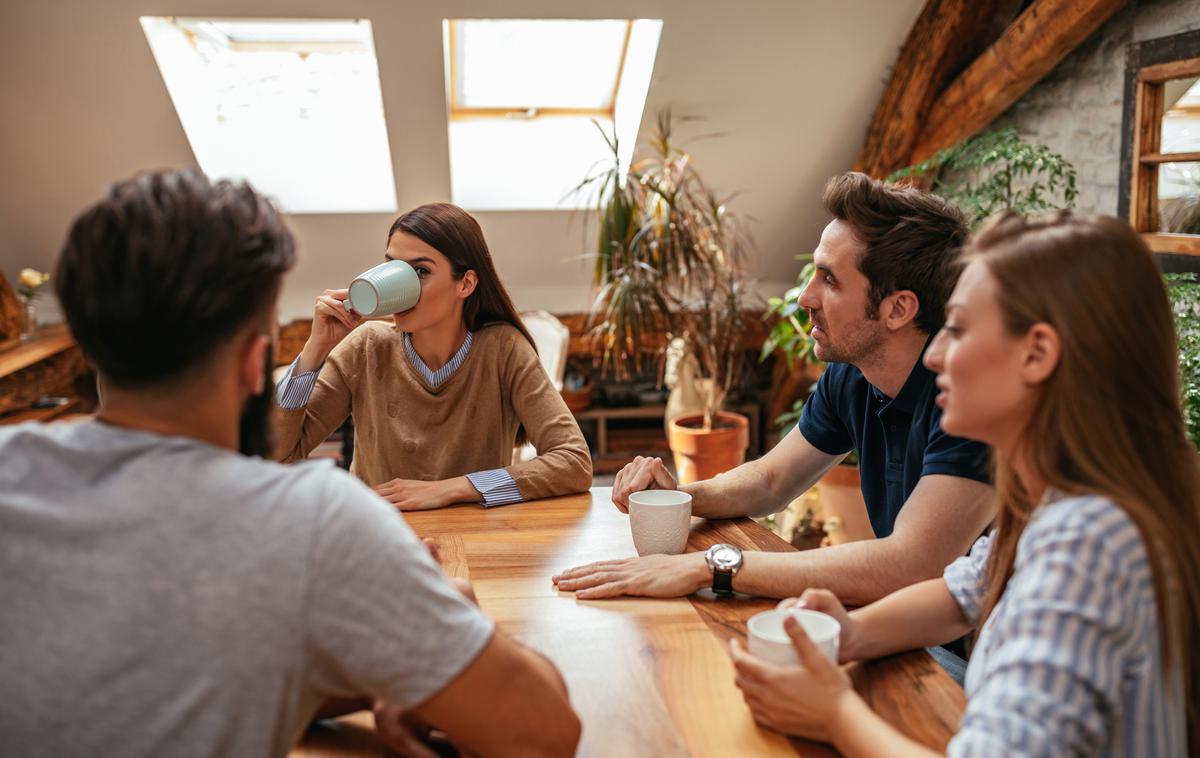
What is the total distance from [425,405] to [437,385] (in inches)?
2.0

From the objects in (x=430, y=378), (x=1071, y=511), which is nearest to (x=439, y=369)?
(x=430, y=378)

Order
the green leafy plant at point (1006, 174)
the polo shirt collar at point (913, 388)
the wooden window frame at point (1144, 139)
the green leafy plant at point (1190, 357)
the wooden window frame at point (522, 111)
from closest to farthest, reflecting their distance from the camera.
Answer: the polo shirt collar at point (913, 388), the green leafy plant at point (1190, 357), the green leafy plant at point (1006, 174), the wooden window frame at point (1144, 139), the wooden window frame at point (522, 111)

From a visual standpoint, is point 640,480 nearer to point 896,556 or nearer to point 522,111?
point 896,556

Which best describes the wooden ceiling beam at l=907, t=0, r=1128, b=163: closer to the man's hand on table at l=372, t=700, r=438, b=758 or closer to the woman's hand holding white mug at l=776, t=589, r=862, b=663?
the woman's hand holding white mug at l=776, t=589, r=862, b=663

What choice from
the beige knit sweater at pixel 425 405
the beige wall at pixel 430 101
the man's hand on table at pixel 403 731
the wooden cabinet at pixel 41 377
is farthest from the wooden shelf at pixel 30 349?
the man's hand on table at pixel 403 731

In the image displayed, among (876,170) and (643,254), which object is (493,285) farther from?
(876,170)

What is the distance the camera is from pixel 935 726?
41.2 inches

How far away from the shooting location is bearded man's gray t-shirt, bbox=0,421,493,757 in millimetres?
758

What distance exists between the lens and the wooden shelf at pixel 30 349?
155 inches

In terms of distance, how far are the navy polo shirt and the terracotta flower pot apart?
7.19ft

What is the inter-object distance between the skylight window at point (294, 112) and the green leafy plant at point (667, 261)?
105 cm

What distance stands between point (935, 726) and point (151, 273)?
2.81 ft

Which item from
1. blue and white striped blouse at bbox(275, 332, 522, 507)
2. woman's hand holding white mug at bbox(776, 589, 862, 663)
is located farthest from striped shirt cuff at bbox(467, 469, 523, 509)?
woman's hand holding white mug at bbox(776, 589, 862, 663)

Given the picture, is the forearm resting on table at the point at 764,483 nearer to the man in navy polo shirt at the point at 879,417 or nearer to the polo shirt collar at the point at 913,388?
the man in navy polo shirt at the point at 879,417
